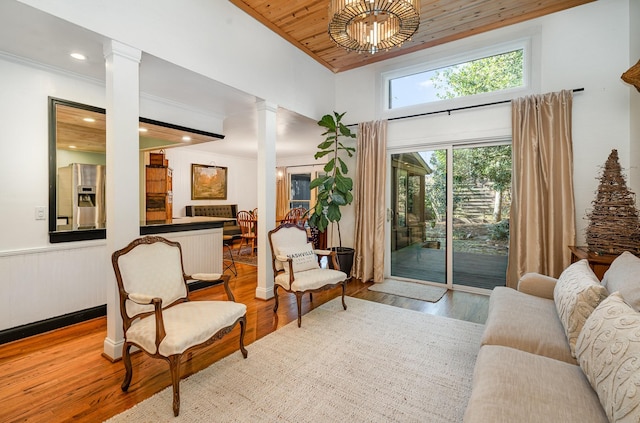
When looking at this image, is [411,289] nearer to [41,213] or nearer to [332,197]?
[332,197]

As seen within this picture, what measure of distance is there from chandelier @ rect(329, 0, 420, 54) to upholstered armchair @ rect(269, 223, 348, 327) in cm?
211

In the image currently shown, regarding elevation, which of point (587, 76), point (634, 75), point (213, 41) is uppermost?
point (213, 41)

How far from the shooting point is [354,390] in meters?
1.98

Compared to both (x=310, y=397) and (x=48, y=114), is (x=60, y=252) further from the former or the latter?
(x=310, y=397)

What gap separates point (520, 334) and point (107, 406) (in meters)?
2.52

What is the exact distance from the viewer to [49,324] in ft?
9.33

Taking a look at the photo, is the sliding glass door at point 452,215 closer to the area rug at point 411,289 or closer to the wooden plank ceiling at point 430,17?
the area rug at point 411,289

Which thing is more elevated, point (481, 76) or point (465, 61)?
point (465, 61)

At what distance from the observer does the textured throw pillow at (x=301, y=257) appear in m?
3.37

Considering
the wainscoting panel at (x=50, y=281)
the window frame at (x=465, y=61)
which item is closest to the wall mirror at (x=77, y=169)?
the wainscoting panel at (x=50, y=281)

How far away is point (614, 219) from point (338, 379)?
2.91m

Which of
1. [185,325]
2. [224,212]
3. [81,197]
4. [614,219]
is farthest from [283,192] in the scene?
[614,219]

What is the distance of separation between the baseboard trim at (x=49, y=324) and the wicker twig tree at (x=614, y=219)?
508cm

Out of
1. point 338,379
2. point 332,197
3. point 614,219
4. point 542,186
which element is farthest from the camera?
point 332,197
